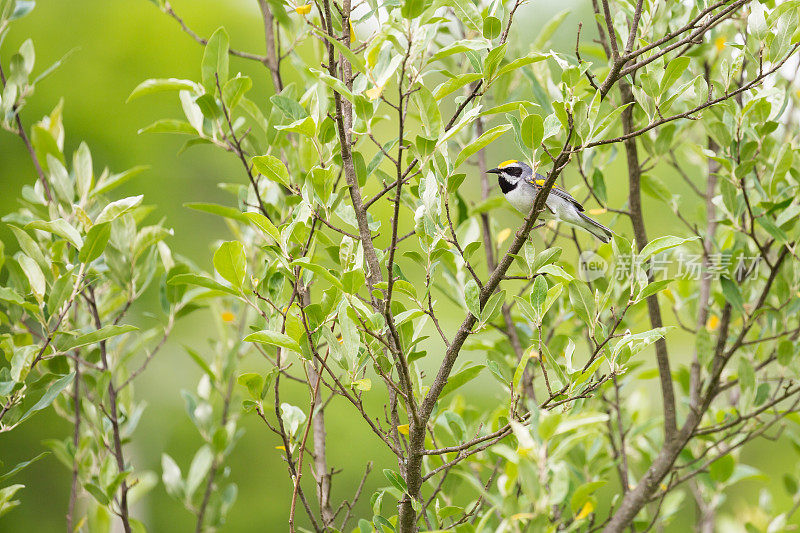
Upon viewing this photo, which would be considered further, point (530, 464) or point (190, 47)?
point (190, 47)

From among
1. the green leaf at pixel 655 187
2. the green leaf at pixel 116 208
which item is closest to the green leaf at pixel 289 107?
the green leaf at pixel 116 208

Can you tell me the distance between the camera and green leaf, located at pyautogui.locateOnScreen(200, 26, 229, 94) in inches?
57.3

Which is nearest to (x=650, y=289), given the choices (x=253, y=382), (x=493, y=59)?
(x=493, y=59)

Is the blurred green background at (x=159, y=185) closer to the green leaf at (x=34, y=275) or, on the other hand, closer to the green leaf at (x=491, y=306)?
the green leaf at (x=34, y=275)

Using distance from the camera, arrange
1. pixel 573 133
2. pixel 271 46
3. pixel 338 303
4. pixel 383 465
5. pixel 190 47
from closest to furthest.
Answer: pixel 573 133
pixel 338 303
pixel 271 46
pixel 383 465
pixel 190 47

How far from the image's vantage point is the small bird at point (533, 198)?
268 centimetres

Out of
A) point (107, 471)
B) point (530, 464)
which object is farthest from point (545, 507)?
point (107, 471)

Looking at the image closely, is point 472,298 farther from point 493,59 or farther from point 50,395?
point 50,395

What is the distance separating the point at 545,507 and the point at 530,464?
2.7 inches

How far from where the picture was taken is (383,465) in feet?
15.8

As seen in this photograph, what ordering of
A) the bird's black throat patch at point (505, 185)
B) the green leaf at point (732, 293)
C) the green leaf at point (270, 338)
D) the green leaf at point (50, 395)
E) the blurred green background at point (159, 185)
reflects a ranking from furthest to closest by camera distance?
the blurred green background at point (159, 185) < the bird's black throat patch at point (505, 185) < the green leaf at point (732, 293) < the green leaf at point (50, 395) < the green leaf at point (270, 338)

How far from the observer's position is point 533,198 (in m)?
2.41

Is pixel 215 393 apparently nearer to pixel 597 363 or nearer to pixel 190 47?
pixel 597 363

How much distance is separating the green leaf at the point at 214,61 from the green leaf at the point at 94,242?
1.22 feet
